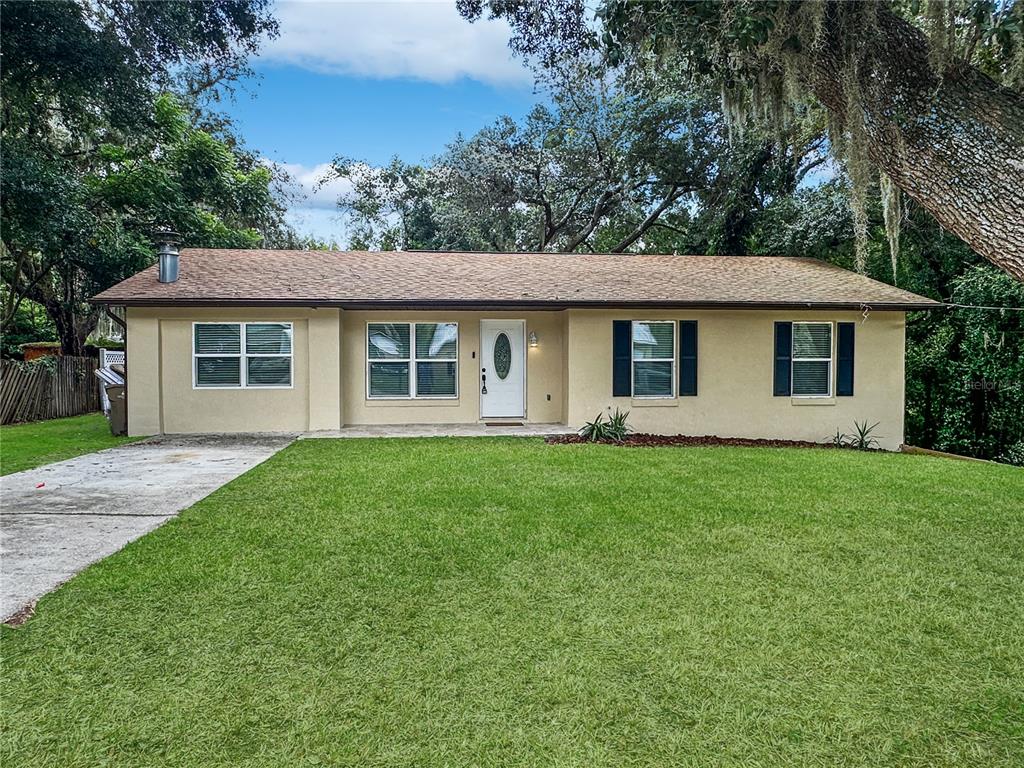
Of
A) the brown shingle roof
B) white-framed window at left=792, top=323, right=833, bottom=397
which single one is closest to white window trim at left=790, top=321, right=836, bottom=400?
white-framed window at left=792, top=323, right=833, bottom=397

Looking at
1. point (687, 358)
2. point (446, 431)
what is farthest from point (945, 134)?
point (446, 431)

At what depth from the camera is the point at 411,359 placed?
34.7ft

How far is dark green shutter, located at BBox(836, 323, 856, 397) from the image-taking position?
10453 mm

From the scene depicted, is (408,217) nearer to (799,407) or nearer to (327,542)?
(799,407)

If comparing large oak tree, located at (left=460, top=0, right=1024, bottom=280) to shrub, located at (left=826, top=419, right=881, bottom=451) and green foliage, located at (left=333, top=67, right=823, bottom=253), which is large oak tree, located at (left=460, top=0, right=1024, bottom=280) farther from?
green foliage, located at (left=333, top=67, right=823, bottom=253)

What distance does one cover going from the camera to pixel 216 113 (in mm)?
18438

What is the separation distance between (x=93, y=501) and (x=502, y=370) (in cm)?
678

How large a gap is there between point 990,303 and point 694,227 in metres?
8.05

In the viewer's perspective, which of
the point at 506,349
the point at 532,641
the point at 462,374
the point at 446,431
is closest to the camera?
the point at 532,641

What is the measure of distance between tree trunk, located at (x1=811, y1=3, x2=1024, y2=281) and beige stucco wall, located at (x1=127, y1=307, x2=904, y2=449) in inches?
274

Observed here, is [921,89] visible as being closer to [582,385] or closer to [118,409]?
[582,385]

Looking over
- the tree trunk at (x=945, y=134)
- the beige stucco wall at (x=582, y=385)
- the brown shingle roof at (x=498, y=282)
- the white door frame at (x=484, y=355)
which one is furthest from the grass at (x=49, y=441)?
the tree trunk at (x=945, y=134)

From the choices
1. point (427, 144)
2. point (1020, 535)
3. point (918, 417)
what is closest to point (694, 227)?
point (918, 417)

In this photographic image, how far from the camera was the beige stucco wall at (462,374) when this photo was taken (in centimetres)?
→ 1048
